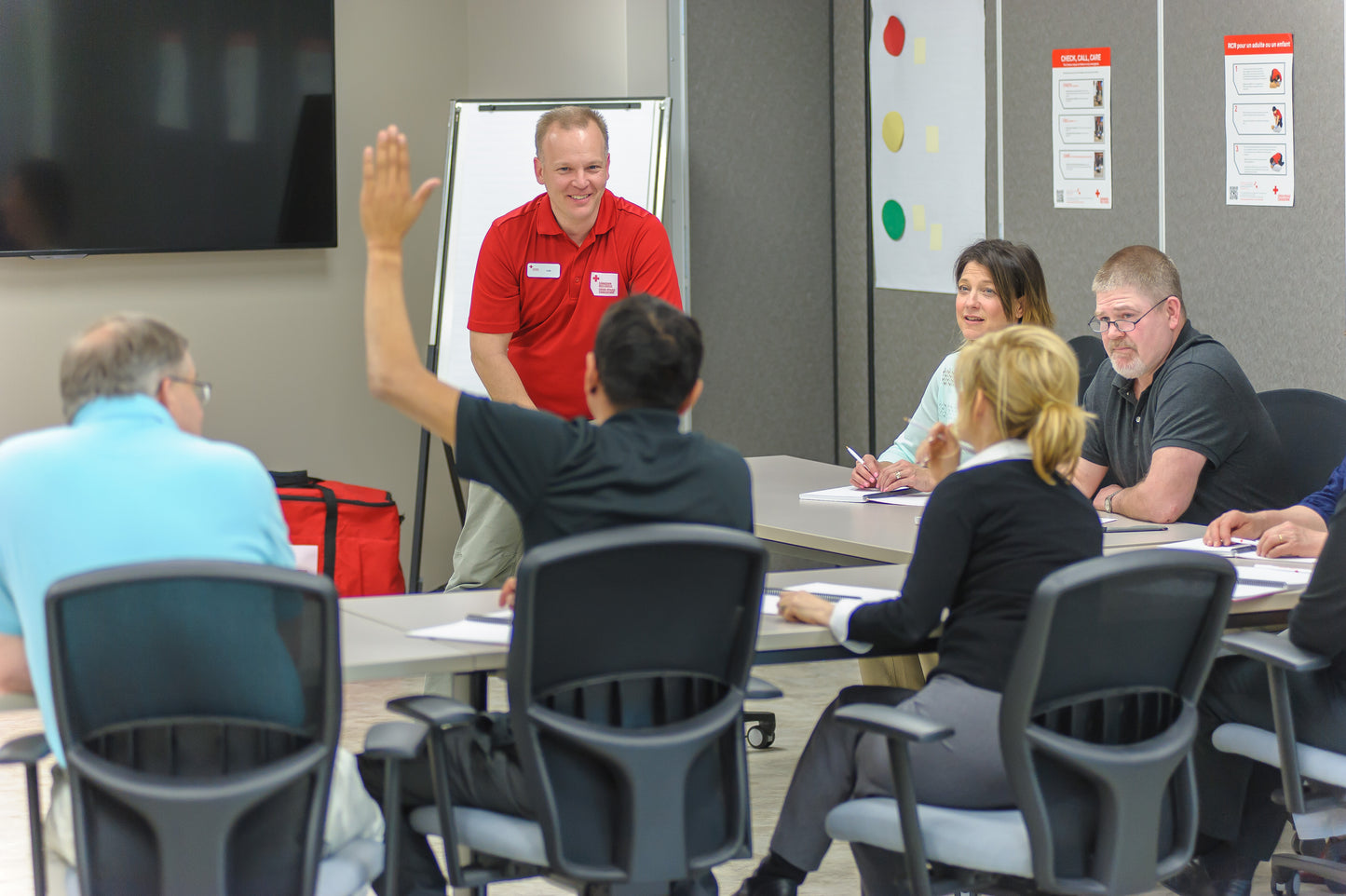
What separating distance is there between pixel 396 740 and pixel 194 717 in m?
0.27

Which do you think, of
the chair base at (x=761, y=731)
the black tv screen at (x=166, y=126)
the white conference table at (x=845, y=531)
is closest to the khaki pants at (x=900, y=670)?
the white conference table at (x=845, y=531)

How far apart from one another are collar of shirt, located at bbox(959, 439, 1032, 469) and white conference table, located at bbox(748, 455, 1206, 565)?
648 mm

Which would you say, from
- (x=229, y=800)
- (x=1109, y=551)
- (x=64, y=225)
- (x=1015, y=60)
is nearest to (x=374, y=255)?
(x=229, y=800)

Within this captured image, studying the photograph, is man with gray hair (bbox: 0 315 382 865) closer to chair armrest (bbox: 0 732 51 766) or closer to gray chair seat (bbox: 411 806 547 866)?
chair armrest (bbox: 0 732 51 766)

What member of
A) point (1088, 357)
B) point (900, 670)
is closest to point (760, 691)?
point (900, 670)

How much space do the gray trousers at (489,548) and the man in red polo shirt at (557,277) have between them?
0.40m

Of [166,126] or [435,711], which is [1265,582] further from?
[166,126]

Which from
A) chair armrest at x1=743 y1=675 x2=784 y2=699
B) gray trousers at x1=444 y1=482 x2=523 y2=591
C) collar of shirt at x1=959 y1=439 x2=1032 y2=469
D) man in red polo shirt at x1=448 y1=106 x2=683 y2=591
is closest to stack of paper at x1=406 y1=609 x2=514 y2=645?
chair armrest at x1=743 y1=675 x2=784 y2=699

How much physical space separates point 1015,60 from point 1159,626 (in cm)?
310

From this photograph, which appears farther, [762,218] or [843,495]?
[762,218]

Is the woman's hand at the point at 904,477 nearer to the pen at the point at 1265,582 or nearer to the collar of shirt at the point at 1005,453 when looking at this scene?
the pen at the point at 1265,582

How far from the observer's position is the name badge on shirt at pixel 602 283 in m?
3.81

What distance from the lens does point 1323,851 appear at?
2951 millimetres

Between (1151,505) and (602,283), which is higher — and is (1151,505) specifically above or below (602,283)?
below
